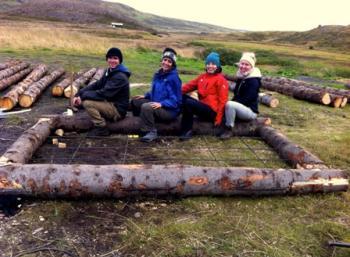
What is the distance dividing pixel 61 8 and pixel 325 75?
2533 inches

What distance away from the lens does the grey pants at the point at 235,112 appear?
24.4ft

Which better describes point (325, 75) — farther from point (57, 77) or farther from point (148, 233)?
point (148, 233)

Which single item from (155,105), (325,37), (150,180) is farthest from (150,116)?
(325,37)

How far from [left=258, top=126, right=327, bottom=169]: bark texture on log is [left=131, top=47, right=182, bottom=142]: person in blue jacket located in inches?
67.1

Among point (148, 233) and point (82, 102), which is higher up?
point (82, 102)

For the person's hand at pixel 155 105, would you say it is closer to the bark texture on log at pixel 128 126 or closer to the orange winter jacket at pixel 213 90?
the bark texture on log at pixel 128 126

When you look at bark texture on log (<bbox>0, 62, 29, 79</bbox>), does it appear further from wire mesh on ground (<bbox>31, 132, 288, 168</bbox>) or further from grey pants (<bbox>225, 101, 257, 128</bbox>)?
grey pants (<bbox>225, 101, 257, 128</bbox>)

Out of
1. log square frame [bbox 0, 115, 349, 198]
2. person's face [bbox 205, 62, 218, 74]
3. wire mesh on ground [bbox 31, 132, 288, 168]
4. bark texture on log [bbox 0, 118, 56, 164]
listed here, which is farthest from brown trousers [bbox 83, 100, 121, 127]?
person's face [bbox 205, 62, 218, 74]

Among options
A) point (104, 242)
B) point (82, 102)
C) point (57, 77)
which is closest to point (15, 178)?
point (104, 242)

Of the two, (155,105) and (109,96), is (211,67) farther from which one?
(109,96)

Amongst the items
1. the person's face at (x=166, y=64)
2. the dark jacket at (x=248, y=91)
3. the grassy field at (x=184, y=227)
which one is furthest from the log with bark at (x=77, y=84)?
the grassy field at (x=184, y=227)

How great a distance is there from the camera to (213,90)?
7367 mm

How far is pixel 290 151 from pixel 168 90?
2.30 meters

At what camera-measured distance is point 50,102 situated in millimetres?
10391
